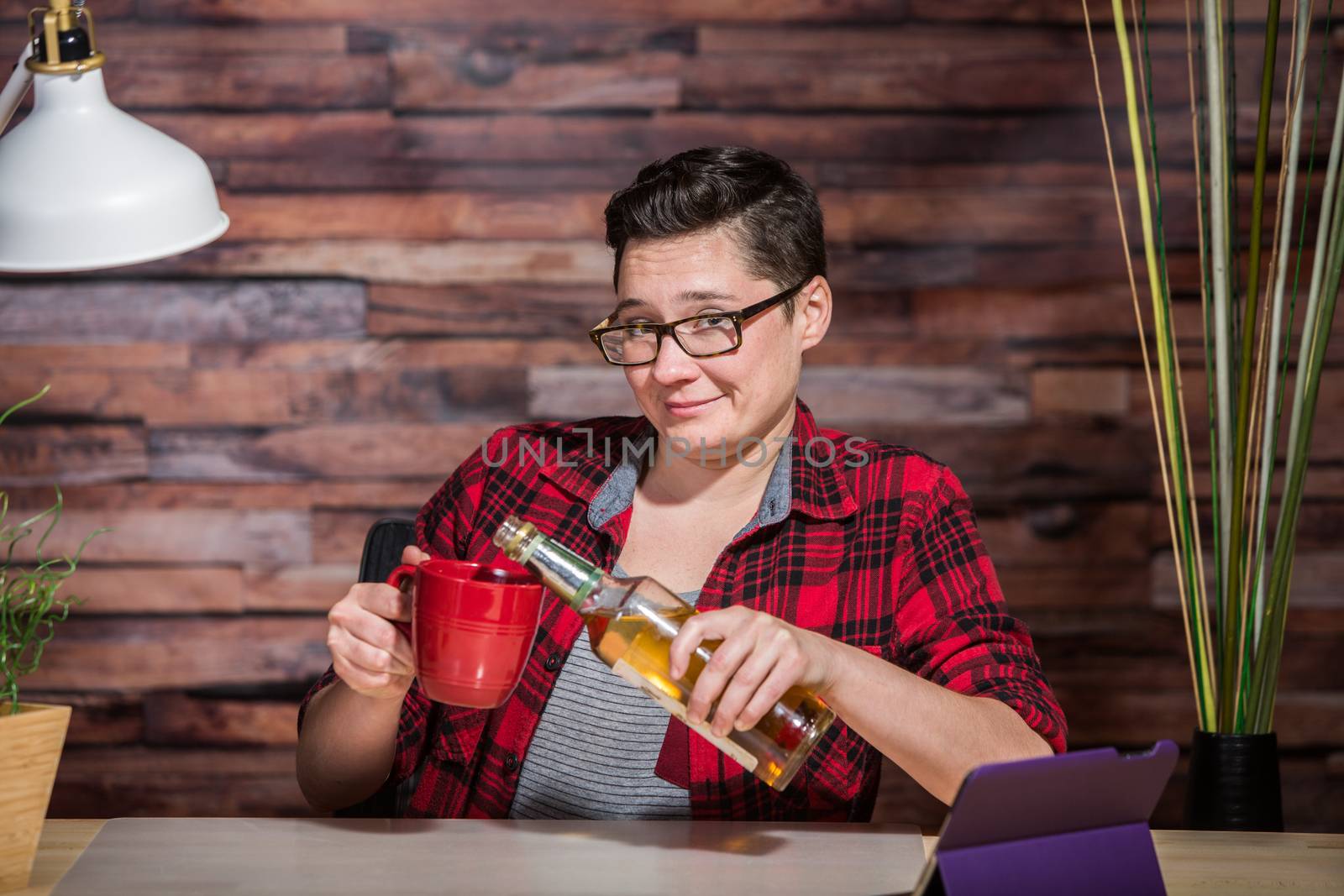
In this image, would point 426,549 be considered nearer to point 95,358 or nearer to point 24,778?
point 24,778

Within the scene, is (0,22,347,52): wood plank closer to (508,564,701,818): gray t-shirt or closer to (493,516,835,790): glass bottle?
(508,564,701,818): gray t-shirt

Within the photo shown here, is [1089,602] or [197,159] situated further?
[1089,602]

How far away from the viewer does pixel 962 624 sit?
1.37 meters

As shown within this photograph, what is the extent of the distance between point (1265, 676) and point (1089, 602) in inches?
28.0

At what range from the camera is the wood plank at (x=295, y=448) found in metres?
2.45

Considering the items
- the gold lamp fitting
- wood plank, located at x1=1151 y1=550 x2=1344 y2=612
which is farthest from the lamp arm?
wood plank, located at x1=1151 y1=550 x2=1344 y2=612

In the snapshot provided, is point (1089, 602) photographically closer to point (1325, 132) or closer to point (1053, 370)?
point (1053, 370)

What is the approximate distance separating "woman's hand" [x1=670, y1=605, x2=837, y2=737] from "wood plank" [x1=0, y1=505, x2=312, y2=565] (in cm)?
161

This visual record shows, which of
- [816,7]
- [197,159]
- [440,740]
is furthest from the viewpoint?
[816,7]

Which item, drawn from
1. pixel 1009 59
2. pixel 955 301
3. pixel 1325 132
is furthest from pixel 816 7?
pixel 1325 132

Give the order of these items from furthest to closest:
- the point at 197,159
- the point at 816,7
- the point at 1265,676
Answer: the point at 816,7
the point at 1265,676
the point at 197,159

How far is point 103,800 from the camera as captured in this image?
2496mm

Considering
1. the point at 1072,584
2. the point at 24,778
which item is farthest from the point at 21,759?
the point at 1072,584

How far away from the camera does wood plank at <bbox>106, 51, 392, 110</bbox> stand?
2400mm
